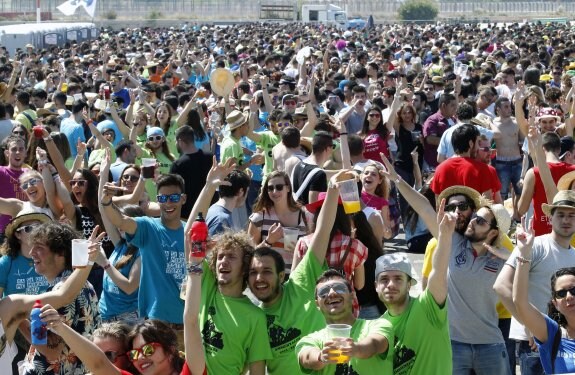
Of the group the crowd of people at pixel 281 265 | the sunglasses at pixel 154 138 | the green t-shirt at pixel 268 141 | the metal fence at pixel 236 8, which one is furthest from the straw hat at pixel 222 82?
the metal fence at pixel 236 8

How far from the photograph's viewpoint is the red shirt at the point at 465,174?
27.8 feet

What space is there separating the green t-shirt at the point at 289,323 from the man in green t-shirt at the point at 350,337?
409 mm

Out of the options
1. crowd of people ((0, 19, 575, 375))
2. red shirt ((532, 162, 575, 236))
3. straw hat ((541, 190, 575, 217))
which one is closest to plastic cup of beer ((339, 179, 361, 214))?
crowd of people ((0, 19, 575, 375))

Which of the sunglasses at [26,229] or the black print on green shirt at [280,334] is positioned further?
the sunglasses at [26,229]

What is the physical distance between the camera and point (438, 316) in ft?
16.6

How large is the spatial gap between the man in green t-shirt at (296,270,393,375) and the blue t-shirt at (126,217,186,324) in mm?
1854

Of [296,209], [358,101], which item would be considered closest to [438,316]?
[296,209]

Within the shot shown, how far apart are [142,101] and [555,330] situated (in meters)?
9.07

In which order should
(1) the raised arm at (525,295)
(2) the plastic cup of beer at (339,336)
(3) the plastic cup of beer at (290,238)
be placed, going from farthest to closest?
(3) the plastic cup of beer at (290,238)
(1) the raised arm at (525,295)
(2) the plastic cup of beer at (339,336)

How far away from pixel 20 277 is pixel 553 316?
9.55 feet

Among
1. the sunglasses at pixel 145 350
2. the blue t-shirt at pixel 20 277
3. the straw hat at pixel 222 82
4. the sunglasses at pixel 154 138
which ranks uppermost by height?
the straw hat at pixel 222 82

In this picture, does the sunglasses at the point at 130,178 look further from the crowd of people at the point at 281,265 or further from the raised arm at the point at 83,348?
the raised arm at the point at 83,348

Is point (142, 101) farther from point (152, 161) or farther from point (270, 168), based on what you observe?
point (152, 161)

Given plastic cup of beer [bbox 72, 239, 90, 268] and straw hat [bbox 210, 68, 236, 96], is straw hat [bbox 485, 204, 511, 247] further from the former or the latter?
straw hat [bbox 210, 68, 236, 96]
